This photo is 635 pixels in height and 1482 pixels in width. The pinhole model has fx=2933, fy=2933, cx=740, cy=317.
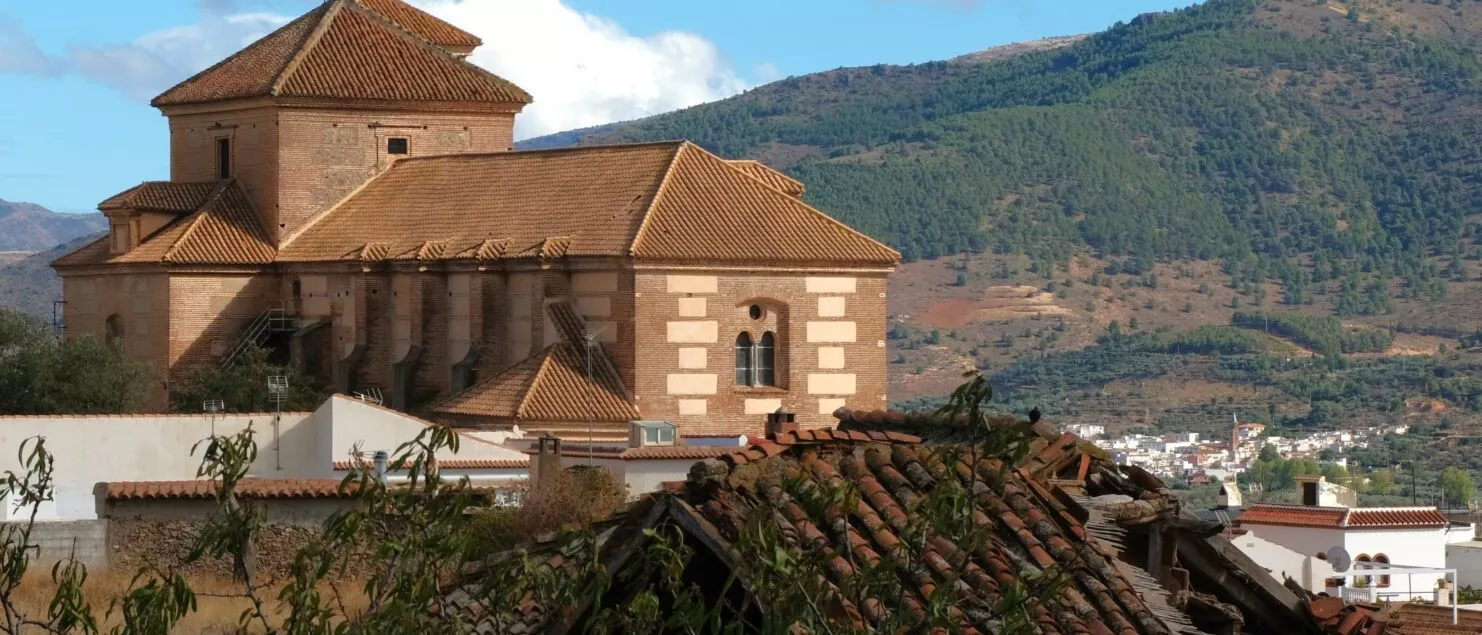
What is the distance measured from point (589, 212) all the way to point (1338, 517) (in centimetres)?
1448

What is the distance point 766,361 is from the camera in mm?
50531

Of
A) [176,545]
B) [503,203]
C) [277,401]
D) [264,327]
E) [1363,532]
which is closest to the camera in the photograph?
[176,545]

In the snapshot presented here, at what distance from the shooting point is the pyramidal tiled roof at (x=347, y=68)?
185ft

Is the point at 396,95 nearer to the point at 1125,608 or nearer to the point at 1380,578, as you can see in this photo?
the point at 1380,578

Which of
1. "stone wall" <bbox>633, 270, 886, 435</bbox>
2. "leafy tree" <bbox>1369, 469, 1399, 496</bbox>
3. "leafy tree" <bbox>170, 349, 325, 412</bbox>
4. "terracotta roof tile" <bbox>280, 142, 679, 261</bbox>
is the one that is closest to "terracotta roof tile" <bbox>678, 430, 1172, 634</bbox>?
"stone wall" <bbox>633, 270, 886, 435</bbox>

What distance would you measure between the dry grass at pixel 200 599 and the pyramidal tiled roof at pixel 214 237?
29393 millimetres

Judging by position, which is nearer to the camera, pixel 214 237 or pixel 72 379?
pixel 72 379

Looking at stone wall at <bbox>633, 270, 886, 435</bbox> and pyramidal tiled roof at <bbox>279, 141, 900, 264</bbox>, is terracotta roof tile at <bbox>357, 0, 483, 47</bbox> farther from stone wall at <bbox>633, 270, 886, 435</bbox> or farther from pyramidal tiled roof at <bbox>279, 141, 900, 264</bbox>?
stone wall at <bbox>633, 270, 886, 435</bbox>

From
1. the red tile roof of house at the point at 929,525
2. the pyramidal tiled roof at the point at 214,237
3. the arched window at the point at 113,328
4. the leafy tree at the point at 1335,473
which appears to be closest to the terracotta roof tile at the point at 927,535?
the red tile roof of house at the point at 929,525

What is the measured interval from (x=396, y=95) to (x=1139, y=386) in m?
110

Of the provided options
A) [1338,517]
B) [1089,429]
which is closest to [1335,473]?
[1089,429]

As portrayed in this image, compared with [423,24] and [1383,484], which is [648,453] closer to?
[423,24]

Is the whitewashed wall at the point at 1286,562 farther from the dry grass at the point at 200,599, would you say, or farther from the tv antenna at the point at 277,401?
the tv antenna at the point at 277,401

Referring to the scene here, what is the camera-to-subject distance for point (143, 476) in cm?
3831
